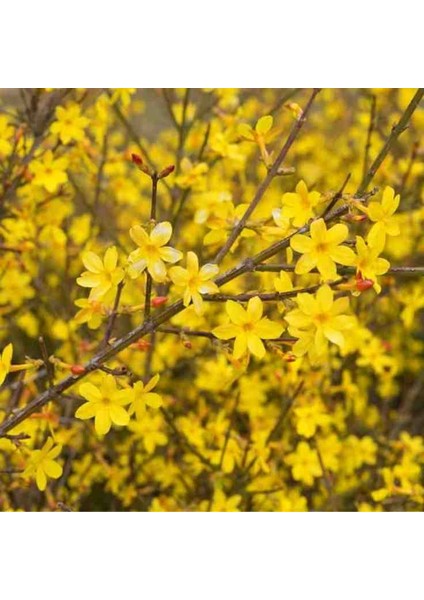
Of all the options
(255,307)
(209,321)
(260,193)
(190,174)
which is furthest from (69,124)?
(255,307)

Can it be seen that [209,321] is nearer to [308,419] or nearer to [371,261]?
[308,419]

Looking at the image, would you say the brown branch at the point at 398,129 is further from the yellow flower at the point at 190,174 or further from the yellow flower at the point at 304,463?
the yellow flower at the point at 304,463

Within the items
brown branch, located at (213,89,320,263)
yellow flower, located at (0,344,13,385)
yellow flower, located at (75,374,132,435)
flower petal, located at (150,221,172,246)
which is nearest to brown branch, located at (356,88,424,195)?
brown branch, located at (213,89,320,263)

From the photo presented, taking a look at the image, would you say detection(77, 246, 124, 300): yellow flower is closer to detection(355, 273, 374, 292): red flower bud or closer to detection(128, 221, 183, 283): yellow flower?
detection(128, 221, 183, 283): yellow flower

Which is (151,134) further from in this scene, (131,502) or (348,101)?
(131,502)

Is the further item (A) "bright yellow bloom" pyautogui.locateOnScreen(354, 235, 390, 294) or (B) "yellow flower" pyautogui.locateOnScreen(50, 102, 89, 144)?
(B) "yellow flower" pyautogui.locateOnScreen(50, 102, 89, 144)

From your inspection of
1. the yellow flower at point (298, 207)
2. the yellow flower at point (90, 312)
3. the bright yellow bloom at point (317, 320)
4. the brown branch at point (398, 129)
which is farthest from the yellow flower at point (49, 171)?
the bright yellow bloom at point (317, 320)

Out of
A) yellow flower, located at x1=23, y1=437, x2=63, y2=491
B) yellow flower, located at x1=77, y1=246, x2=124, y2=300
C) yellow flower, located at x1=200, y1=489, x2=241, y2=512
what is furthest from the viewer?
yellow flower, located at x1=200, y1=489, x2=241, y2=512

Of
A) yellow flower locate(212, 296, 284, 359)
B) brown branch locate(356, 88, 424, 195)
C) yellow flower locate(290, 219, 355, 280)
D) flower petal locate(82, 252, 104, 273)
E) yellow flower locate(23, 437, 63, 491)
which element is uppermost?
brown branch locate(356, 88, 424, 195)
